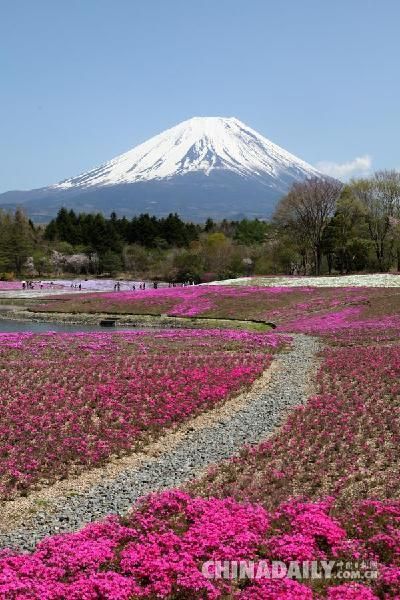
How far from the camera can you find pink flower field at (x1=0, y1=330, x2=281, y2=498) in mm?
16203

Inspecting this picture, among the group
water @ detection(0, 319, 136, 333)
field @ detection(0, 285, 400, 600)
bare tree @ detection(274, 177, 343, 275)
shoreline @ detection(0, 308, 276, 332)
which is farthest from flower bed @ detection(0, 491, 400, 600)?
bare tree @ detection(274, 177, 343, 275)

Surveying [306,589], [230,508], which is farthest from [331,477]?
[306,589]

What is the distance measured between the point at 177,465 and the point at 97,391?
726cm

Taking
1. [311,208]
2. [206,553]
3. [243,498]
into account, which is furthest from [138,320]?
[311,208]

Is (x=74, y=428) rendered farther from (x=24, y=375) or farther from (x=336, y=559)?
(x=336, y=559)

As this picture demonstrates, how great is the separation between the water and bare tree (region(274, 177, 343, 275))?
4771cm

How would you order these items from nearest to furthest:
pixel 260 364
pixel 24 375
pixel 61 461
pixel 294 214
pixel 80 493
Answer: pixel 80 493 → pixel 61 461 → pixel 24 375 → pixel 260 364 → pixel 294 214

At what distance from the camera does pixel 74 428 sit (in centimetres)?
1817

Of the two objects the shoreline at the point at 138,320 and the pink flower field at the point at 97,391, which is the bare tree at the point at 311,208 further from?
the pink flower field at the point at 97,391

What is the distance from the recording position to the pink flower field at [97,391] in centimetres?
1620

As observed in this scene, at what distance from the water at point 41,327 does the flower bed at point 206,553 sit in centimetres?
3646

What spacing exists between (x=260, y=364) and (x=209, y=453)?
38.3 feet

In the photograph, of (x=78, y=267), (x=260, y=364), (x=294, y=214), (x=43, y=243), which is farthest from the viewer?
(x=43, y=243)

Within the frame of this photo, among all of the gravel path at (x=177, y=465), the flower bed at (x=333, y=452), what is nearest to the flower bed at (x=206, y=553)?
the gravel path at (x=177, y=465)
